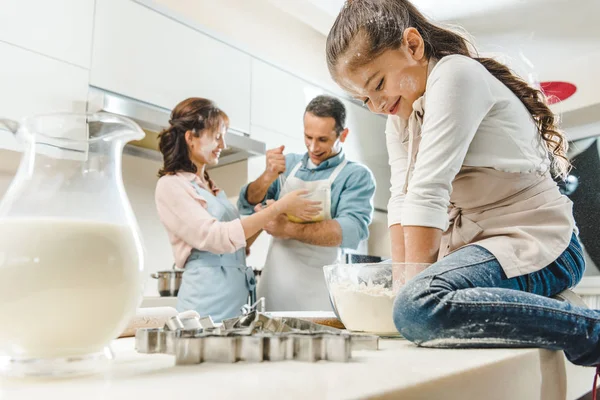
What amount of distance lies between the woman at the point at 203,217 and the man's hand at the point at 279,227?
0.10m

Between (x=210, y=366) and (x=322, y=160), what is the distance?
1710mm

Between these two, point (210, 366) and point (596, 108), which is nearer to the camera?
point (210, 366)

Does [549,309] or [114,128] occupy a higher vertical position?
[114,128]

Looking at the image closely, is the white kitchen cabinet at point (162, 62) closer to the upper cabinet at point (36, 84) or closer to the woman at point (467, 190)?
the upper cabinet at point (36, 84)

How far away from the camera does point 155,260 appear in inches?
97.2

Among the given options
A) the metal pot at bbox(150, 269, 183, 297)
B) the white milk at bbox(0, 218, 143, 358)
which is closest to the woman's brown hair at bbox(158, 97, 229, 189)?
the metal pot at bbox(150, 269, 183, 297)

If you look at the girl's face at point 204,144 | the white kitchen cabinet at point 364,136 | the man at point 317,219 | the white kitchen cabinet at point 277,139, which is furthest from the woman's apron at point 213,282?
the white kitchen cabinet at point 364,136

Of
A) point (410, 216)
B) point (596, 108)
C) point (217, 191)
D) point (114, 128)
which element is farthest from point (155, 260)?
point (596, 108)

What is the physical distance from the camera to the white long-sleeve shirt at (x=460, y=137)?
0.76m

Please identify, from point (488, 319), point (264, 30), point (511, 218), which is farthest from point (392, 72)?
point (264, 30)

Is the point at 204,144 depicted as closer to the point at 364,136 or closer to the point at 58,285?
the point at 58,285

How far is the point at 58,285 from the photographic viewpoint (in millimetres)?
345

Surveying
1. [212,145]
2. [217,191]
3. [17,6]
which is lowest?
[217,191]

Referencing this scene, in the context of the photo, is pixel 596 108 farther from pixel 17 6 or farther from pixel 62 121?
pixel 62 121
